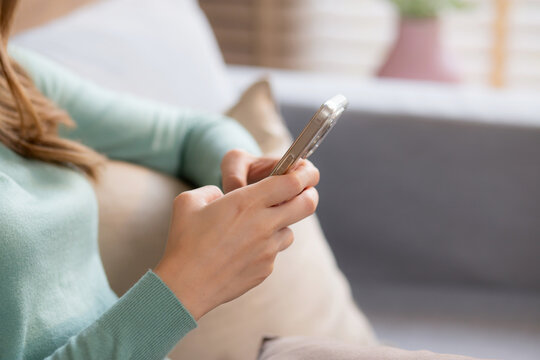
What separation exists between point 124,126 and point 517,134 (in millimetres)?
636

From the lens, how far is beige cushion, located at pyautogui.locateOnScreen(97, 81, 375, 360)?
25.7 inches

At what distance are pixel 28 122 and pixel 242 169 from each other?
0.21 m

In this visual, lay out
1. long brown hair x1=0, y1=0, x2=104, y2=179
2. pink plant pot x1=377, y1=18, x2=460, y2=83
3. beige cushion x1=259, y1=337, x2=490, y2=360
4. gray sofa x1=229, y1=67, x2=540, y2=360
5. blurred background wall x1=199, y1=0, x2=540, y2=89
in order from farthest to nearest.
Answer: blurred background wall x1=199, y1=0, x2=540, y2=89 → pink plant pot x1=377, y1=18, x2=460, y2=83 → gray sofa x1=229, y1=67, x2=540, y2=360 → long brown hair x1=0, y1=0, x2=104, y2=179 → beige cushion x1=259, y1=337, x2=490, y2=360

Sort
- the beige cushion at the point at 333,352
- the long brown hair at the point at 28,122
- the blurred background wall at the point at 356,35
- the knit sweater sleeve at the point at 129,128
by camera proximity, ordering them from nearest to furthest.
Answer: the beige cushion at the point at 333,352
the long brown hair at the point at 28,122
the knit sweater sleeve at the point at 129,128
the blurred background wall at the point at 356,35

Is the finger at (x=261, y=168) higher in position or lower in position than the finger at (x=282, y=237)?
lower

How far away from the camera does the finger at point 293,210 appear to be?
46cm

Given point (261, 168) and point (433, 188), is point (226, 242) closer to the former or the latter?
point (261, 168)

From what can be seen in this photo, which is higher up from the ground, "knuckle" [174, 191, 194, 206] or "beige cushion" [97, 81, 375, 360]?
"knuckle" [174, 191, 194, 206]

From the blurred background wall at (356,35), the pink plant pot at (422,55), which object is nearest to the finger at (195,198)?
the pink plant pot at (422,55)

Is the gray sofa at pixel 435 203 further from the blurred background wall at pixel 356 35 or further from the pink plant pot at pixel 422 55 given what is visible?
the blurred background wall at pixel 356 35

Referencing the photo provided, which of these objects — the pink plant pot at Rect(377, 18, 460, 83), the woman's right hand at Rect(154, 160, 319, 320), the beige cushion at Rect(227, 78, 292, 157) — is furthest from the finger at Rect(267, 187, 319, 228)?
the pink plant pot at Rect(377, 18, 460, 83)

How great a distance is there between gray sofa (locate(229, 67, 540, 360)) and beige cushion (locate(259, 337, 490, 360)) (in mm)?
524

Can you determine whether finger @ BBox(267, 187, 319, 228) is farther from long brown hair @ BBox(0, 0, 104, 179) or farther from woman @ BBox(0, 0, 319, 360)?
long brown hair @ BBox(0, 0, 104, 179)

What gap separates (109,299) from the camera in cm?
59
